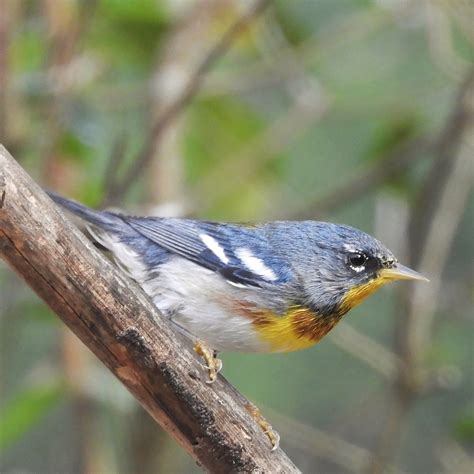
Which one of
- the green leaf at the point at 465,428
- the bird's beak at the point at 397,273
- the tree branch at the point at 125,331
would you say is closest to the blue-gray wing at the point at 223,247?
the bird's beak at the point at 397,273

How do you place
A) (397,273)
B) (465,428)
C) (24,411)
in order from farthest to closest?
(465,428), (24,411), (397,273)

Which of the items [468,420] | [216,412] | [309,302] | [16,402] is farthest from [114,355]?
[468,420]

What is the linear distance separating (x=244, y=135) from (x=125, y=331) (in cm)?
260

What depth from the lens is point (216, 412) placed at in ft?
9.23

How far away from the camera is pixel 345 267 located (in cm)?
354

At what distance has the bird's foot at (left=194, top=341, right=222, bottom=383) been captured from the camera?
9.43 feet

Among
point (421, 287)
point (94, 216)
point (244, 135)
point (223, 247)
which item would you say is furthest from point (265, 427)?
point (244, 135)

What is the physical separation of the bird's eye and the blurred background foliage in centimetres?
96

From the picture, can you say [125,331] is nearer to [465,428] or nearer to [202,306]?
[202,306]

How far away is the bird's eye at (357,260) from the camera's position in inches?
138

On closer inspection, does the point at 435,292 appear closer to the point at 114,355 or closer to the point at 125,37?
the point at 125,37

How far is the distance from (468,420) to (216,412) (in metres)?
1.88

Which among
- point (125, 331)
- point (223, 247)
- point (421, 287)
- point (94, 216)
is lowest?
point (421, 287)

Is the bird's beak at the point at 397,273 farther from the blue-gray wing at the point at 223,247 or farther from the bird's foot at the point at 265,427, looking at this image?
the bird's foot at the point at 265,427
